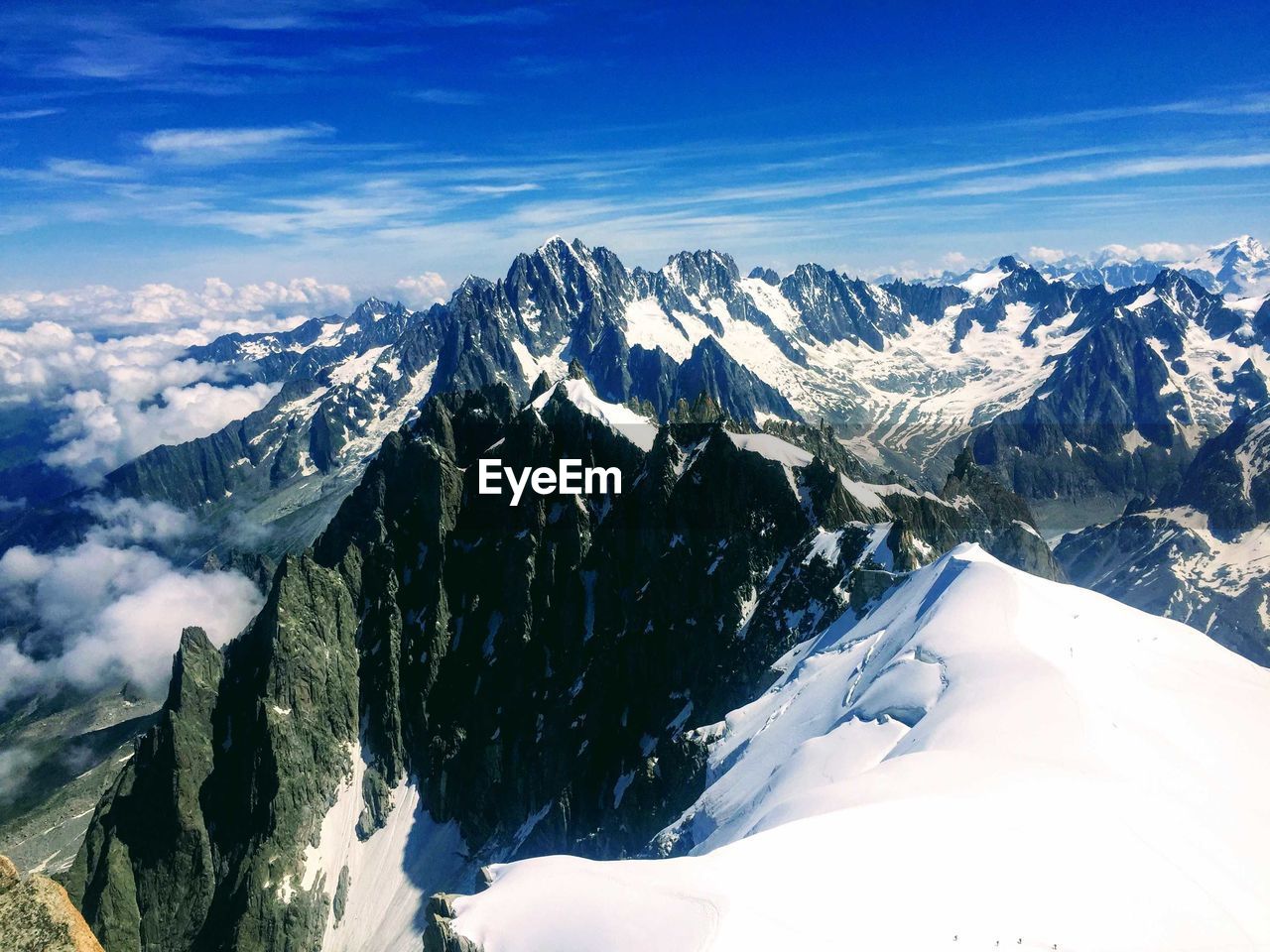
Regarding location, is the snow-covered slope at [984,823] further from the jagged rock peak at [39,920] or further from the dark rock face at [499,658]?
the dark rock face at [499,658]

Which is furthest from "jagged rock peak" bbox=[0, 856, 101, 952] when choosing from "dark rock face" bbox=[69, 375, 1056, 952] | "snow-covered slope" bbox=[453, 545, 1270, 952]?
"dark rock face" bbox=[69, 375, 1056, 952]

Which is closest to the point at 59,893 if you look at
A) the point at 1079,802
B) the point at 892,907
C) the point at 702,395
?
the point at 892,907

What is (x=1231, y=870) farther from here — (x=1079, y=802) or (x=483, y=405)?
(x=483, y=405)

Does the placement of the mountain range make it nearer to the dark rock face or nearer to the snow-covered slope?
the snow-covered slope

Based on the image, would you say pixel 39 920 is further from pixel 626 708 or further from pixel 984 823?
pixel 626 708

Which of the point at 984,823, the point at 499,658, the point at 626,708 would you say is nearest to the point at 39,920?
the point at 984,823

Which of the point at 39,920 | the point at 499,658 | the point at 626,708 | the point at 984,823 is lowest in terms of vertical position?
the point at 499,658
